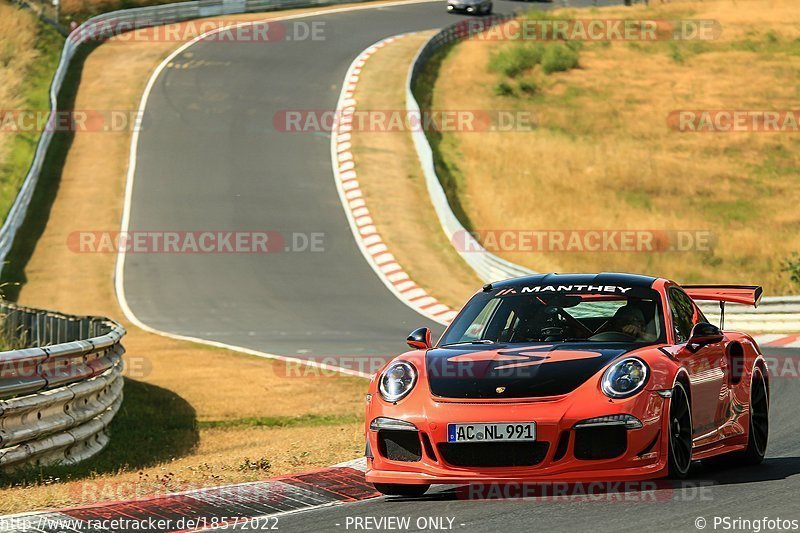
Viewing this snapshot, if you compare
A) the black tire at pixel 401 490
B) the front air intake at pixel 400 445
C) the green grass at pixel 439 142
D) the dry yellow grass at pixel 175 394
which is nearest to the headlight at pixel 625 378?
the front air intake at pixel 400 445

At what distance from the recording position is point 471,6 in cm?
5812

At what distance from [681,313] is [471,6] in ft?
166

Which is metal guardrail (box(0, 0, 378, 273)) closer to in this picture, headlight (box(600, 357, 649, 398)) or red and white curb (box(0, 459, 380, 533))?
red and white curb (box(0, 459, 380, 533))

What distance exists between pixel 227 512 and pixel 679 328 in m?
3.28

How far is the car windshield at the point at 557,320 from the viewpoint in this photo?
27.6ft

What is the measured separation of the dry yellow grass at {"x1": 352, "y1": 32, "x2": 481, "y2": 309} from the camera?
27797 millimetres

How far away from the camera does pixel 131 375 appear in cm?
1812

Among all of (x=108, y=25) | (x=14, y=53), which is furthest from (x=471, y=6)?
(x=14, y=53)

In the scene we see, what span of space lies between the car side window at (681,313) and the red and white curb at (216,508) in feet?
7.45

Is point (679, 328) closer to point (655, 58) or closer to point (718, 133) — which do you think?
point (718, 133)

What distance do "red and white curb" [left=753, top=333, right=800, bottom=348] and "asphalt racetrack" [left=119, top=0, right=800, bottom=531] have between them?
1292mm

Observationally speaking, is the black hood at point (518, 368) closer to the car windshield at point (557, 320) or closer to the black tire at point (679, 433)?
the car windshield at point (557, 320)

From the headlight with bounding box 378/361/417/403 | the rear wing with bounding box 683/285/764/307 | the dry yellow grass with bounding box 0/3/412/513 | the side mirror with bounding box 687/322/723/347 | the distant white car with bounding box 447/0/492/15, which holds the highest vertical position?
the distant white car with bounding box 447/0/492/15

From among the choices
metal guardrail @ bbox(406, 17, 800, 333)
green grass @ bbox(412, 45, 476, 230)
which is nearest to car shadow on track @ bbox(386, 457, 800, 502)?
metal guardrail @ bbox(406, 17, 800, 333)
